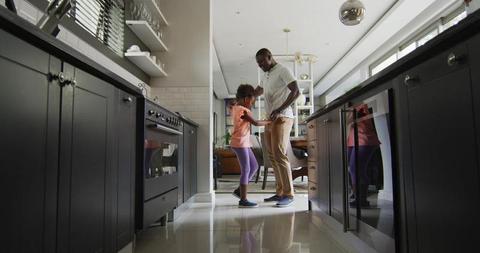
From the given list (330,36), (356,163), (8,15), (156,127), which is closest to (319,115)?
(356,163)

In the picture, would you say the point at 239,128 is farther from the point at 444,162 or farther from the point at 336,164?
the point at 444,162

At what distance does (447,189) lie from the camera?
0.95 m

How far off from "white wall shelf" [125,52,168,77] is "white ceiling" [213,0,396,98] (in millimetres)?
1963

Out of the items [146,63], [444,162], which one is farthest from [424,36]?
[444,162]

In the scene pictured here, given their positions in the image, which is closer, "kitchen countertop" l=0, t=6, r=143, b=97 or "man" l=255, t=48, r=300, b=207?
"kitchen countertop" l=0, t=6, r=143, b=97

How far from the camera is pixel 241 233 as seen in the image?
2330 millimetres

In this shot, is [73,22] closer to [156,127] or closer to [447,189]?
[156,127]

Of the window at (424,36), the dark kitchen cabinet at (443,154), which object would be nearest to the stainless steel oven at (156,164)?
the dark kitchen cabinet at (443,154)

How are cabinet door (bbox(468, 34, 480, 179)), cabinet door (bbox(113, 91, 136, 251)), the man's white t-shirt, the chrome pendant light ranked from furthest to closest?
the man's white t-shirt < the chrome pendant light < cabinet door (bbox(113, 91, 136, 251)) < cabinet door (bbox(468, 34, 480, 179))

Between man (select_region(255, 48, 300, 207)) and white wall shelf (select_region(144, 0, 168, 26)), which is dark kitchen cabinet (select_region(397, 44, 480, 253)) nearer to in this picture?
man (select_region(255, 48, 300, 207))

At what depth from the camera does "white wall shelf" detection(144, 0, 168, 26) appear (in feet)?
11.6

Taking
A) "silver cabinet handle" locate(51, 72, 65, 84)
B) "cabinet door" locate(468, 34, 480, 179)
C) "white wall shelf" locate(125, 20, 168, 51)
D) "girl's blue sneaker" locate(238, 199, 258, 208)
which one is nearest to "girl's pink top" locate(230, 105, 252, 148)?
"girl's blue sneaker" locate(238, 199, 258, 208)

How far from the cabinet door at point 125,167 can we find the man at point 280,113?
1.69 meters

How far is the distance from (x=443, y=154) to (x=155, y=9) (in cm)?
336
